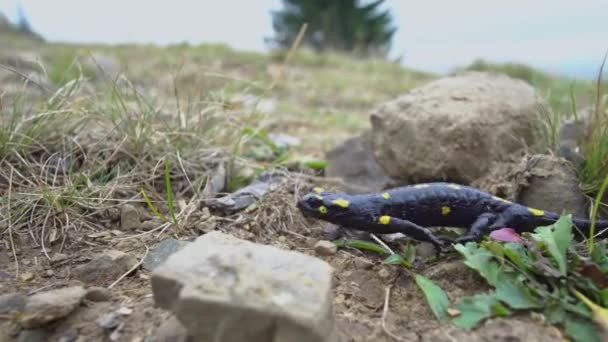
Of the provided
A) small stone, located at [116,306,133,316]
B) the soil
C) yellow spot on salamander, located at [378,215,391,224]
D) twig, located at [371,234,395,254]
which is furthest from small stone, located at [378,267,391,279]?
small stone, located at [116,306,133,316]

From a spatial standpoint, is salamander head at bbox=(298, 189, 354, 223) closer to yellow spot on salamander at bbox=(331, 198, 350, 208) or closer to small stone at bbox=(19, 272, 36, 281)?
yellow spot on salamander at bbox=(331, 198, 350, 208)

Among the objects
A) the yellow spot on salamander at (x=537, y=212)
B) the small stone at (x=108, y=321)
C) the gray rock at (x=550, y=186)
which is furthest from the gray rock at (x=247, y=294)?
the gray rock at (x=550, y=186)

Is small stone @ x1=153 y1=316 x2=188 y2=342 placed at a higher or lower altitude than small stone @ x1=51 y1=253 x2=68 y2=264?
higher

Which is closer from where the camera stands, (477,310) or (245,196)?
(477,310)

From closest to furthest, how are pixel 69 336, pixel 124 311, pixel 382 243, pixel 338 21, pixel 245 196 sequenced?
pixel 69 336
pixel 124 311
pixel 382 243
pixel 245 196
pixel 338 21

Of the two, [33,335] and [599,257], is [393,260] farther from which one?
[33,335]

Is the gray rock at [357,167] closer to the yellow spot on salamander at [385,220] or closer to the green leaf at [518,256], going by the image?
the yellow spot on salamander at [385,220]


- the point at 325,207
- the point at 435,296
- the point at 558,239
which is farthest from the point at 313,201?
the point at 558,239
